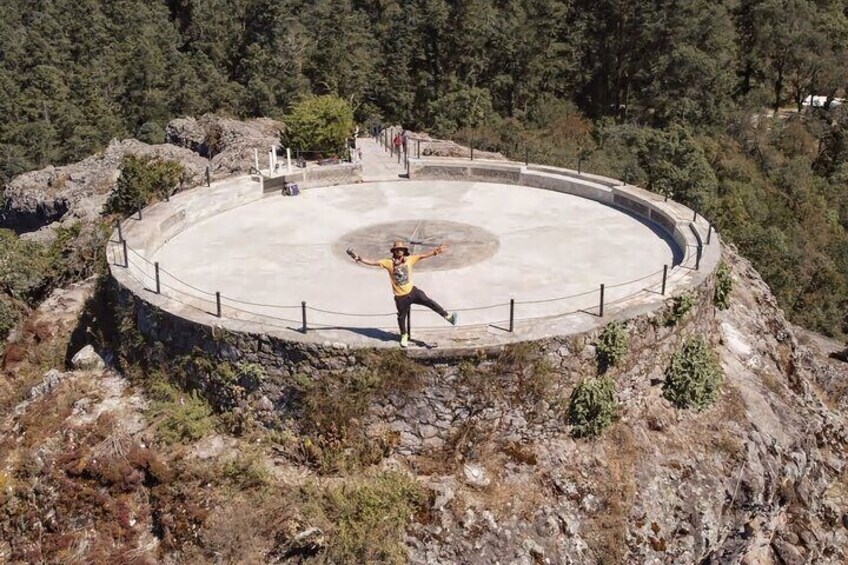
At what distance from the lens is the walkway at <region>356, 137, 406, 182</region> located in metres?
22.4

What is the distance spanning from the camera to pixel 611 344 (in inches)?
470

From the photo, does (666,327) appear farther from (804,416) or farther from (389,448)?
(389,448)

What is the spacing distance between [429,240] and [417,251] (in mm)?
783

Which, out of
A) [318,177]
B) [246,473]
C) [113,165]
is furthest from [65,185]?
[246,473]

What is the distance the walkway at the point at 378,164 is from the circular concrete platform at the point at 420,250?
145cm

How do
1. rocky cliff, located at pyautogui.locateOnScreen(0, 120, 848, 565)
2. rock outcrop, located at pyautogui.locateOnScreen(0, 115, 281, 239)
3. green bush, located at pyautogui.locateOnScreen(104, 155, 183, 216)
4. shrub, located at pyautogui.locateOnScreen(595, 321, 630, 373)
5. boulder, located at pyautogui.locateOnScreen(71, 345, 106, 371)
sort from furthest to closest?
rock outcrop, located at pyautogui.locateOnScreen(0, 115, 281, 239)
green bush, located at pyautogui.locateOnScreen(104, 155, 183, 216)
boulder, located at pyautogui.locateOnScreen(71, 345, 106, 371)
shrub, located at pyautogui.locateOnScreen(595, 321, 630, 373)
rocky cliff, located at pyautogui.locateOnScreen(0, 120, 848, 565)

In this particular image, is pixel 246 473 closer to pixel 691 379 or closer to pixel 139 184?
pixel 691 379

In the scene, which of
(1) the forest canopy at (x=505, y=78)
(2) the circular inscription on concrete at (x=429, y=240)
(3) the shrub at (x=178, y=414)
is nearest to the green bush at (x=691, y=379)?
(2) the circular inscription on concrete at (x=429, y=240)

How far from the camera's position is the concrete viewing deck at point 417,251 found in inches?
484

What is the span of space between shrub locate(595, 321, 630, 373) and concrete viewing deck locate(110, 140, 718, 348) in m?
0.26

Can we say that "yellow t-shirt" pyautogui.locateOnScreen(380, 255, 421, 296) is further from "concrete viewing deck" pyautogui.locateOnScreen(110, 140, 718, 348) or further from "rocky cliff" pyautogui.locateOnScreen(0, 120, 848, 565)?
"rocky cliff" pyautogui.locateOnScreen(0, 120, 848, 565)

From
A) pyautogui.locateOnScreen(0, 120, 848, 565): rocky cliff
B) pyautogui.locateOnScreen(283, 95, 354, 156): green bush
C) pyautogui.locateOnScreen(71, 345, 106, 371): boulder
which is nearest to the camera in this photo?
pyautogui.locateOnScreen(0, 120, 848, 565): rocky cliff

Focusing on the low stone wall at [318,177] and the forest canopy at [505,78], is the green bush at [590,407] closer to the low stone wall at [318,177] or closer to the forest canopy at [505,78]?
the low stone wall at [318,177]

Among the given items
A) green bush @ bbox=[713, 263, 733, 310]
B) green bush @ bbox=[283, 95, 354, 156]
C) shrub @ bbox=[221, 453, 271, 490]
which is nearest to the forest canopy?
green bush @ bbox=[283, 95, 354, 156]
